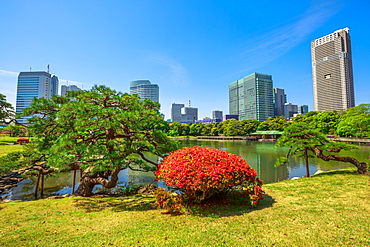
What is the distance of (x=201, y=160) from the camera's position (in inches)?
222

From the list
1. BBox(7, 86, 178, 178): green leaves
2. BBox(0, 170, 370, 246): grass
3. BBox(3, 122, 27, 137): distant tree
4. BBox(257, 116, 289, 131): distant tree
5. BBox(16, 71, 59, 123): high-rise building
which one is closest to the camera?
BBox(0, 170, 370, 246): grass

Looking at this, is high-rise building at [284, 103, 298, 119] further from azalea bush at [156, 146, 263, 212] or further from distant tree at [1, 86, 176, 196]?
distant tree at [1, 86, 176, 196]

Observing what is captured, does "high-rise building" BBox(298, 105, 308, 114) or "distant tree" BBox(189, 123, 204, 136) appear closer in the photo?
"distant tree" BBox(189, 123, 204, 136)

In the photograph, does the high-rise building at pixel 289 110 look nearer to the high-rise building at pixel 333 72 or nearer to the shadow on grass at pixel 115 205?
the high-rise building at pixel 333 72

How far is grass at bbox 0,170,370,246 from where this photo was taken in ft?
12.1

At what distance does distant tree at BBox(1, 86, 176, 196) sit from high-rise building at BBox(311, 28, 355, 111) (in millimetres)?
134537

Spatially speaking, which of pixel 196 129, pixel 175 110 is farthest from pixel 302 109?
pixel 196 129

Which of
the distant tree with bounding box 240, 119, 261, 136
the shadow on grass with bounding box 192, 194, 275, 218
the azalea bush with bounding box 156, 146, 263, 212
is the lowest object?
the shadow on grass with bounding box 192, 194, 275, 218

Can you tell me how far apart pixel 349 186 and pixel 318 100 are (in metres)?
137

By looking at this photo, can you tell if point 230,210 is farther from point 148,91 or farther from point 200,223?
point 148,91

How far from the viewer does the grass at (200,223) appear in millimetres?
3674

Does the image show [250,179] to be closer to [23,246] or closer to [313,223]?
[313,223]

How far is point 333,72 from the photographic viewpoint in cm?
11206

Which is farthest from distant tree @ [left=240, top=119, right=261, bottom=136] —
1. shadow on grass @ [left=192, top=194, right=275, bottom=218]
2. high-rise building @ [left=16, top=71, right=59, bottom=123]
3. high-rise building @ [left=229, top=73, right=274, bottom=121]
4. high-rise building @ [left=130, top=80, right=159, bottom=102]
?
high-rise building @ [left=16, top=71, right=59, bottom=123]
